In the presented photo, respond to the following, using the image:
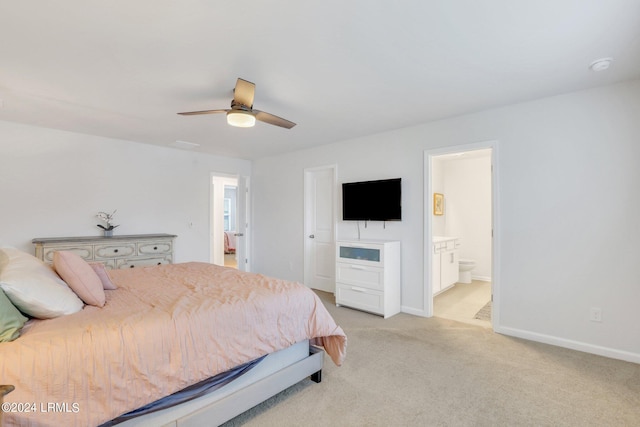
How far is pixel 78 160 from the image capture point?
168 inches

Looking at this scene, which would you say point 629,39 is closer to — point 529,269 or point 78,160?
point 529,269

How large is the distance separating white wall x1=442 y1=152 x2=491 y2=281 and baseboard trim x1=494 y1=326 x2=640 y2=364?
3.02 m

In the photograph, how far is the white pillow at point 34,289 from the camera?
1.55 meters

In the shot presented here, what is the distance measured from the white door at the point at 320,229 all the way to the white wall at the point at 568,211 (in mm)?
1742

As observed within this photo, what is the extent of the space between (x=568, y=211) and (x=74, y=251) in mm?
5585

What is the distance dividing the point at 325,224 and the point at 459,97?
288 cm

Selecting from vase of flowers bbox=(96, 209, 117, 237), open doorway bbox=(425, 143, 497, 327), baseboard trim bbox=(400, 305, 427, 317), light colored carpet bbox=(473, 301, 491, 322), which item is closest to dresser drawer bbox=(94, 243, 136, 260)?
vase of flowers bbox=(96, 209, 117, 237)

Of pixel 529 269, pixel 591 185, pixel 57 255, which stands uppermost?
pixel 591 185

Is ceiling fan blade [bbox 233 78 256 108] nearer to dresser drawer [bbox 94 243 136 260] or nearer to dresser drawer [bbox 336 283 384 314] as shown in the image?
dresser drawer [bbox 336 283 384 314]

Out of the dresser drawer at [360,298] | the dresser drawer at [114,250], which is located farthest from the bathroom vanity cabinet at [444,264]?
the dresser drawer at [114,250]

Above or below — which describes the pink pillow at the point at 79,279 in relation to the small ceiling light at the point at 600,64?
below

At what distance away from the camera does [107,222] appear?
14.8 feet

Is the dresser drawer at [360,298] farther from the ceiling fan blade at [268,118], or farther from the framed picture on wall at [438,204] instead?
the framed picture on wall at [438,204]

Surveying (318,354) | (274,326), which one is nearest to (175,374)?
(274,326)
